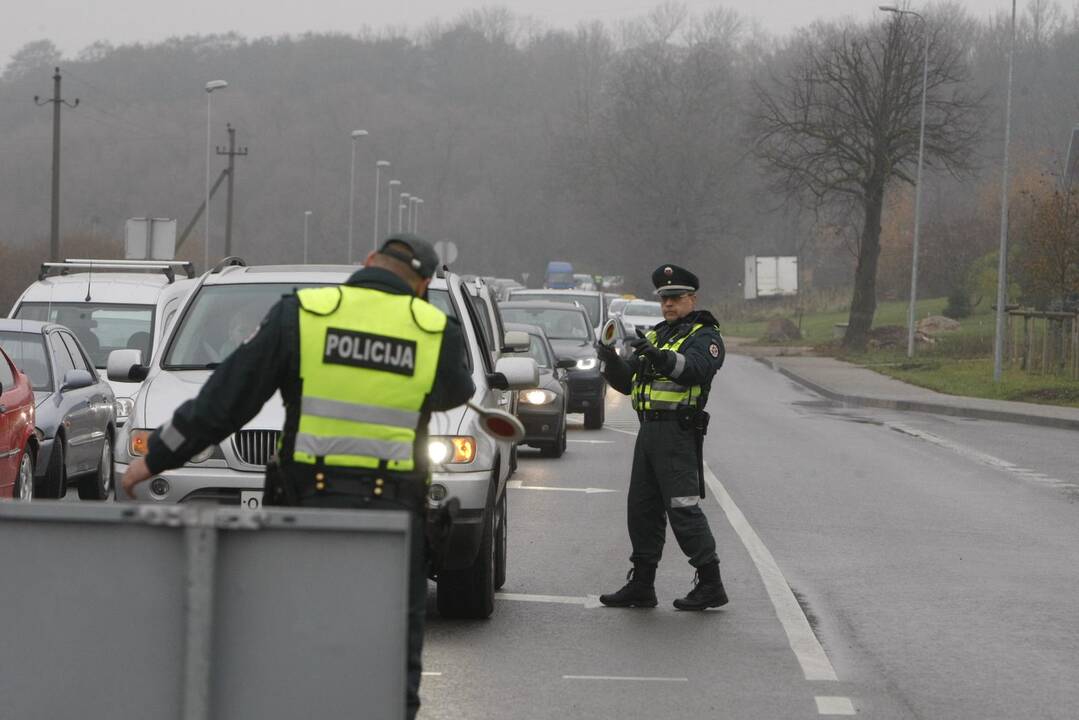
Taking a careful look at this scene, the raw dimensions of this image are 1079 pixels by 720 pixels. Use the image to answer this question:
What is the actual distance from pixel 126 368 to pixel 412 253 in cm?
498

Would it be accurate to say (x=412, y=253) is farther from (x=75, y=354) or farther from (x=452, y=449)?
(x=75, y=354)

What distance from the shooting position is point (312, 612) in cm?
377

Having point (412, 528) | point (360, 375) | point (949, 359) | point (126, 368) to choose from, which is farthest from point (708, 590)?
point (949, 359)

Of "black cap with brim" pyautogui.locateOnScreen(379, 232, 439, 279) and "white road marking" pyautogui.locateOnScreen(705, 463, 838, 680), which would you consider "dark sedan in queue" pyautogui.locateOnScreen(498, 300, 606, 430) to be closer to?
"white road marking" pyautogui.locateOnScreen(705, 463, 838, 680)

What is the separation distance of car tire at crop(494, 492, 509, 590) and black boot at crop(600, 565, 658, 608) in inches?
23.9

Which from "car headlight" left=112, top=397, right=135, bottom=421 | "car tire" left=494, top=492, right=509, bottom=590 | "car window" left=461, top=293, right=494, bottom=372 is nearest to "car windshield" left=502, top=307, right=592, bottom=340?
"car headlight" left=112, top=397, right=135, bottom=421

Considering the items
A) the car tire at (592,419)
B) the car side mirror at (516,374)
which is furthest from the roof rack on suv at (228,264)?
the car tire at (592,419)

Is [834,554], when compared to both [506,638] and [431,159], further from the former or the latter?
[431,159]

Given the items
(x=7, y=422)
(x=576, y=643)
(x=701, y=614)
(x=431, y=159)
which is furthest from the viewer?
(x=431, y=159)

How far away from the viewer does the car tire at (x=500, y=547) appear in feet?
30.0

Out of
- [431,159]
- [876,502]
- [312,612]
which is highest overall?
[431,159]

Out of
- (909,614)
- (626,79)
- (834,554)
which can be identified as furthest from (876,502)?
(626,79)

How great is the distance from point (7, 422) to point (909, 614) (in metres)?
5.75

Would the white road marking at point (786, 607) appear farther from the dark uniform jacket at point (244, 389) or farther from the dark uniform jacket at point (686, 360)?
the dark uniform jacket at point (244, 389)
